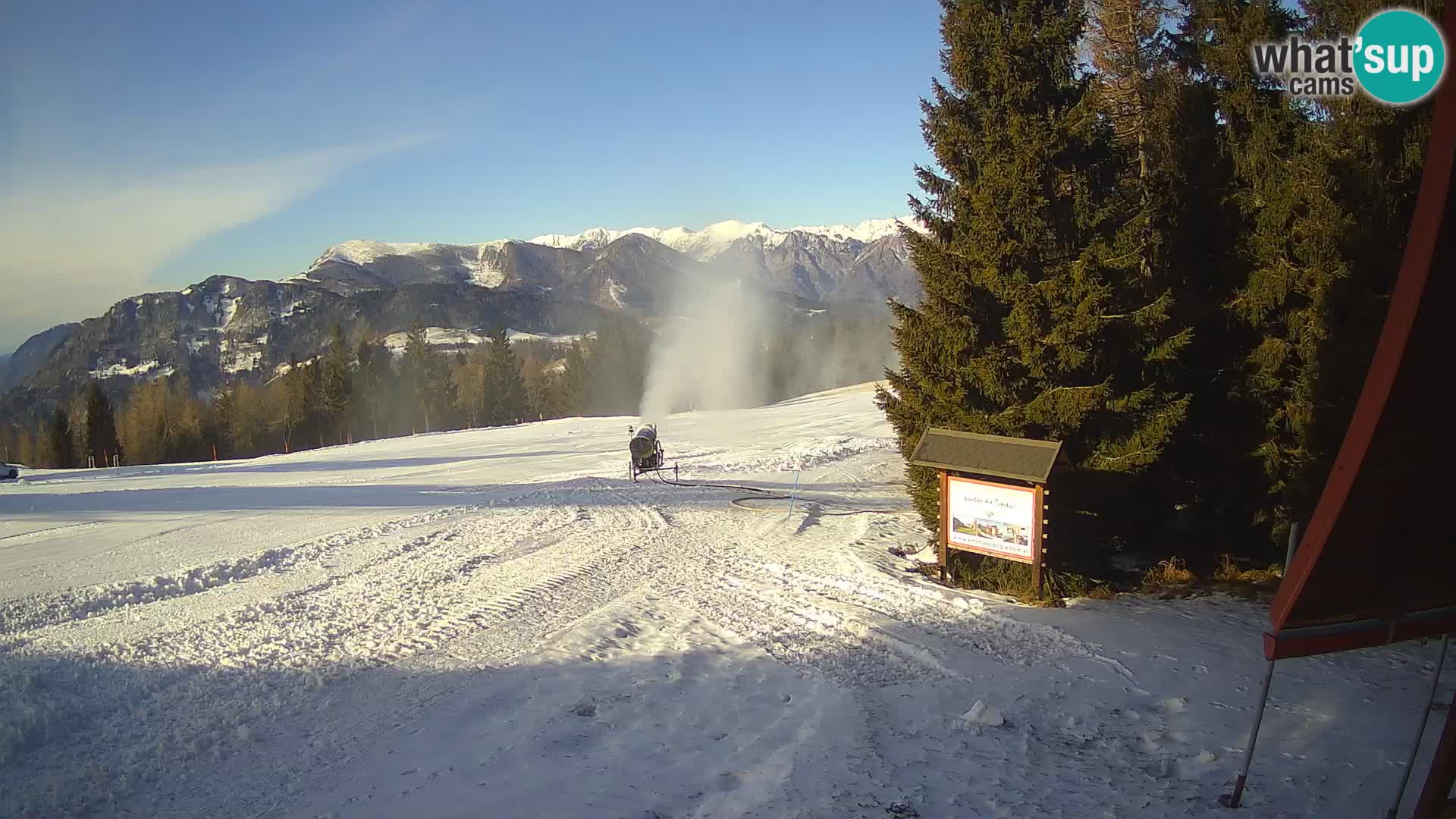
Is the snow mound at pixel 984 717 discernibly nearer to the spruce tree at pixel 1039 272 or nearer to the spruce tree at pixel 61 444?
the spruce tree at pixel 1039 272

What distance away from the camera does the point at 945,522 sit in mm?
12727

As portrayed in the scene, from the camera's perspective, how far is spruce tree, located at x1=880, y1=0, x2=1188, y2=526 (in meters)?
11.6

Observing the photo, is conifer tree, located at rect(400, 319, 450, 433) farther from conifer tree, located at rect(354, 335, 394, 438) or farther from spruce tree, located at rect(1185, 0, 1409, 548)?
spruce tree, located at rect(1185, 0, 1409, 548)

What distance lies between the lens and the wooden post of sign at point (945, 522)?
12562mm

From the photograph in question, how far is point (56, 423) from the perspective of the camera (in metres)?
69.1

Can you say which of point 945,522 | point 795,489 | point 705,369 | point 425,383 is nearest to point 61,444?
point 425,383

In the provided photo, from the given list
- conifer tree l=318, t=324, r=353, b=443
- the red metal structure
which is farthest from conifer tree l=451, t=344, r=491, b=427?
the red metal structure

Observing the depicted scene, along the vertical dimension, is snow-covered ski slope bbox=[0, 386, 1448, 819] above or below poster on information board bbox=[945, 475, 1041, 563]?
below

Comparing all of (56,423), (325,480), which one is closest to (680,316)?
(56,423)

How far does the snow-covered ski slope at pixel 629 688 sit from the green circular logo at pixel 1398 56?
25.3 feet

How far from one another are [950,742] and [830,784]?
1.52m

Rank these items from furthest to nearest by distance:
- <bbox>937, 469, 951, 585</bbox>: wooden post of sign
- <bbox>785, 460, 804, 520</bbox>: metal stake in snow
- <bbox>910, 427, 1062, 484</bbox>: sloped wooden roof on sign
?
<bbox>785, 460, 804, 520</bbox>: metal stake in snow → <bbox>937, 469, 951, 585</bbox>: wooden post of sign → <bbox>910, 427, 1062, 484</bbox>: sloped wooden roof on sign

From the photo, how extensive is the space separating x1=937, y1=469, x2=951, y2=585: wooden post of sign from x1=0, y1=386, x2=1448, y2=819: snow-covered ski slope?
0.80 metres

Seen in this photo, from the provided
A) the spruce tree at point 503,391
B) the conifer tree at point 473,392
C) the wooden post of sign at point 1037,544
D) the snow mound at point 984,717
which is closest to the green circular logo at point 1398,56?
the wooden post of sign at point 1037,544
